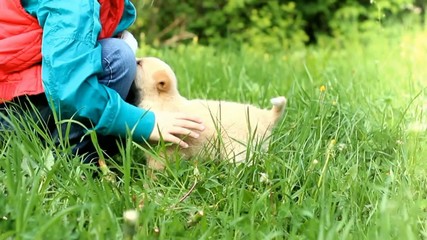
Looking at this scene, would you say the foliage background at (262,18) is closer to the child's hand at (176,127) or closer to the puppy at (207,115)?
the puppy at (207,115)

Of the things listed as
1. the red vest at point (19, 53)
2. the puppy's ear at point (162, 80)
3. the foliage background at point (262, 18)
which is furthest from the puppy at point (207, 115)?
the foliage background at point (262, 18)

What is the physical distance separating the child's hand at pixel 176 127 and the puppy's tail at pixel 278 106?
266 mm

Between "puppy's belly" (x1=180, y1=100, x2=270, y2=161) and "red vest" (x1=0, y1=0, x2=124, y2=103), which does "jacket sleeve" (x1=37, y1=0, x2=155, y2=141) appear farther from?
"puppy's belly" (x1=180, y1=100, x2=270, y2=161)

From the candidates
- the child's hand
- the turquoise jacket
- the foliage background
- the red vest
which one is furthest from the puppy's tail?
the foliage background

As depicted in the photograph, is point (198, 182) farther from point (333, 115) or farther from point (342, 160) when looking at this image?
point (333, 115)

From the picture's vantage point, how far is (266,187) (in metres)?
1.98

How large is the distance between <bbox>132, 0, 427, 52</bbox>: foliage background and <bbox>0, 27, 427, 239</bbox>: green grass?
466cm

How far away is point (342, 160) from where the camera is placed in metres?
2.19

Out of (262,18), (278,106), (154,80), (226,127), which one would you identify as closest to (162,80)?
(154,80)

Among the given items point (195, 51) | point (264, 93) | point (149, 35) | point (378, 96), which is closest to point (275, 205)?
point (264, 93)

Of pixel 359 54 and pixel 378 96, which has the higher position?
pixel 378 96

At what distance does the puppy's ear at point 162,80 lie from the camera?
2.23 metres

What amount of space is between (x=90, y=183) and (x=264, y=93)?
1.42 meters

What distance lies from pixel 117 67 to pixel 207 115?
12.3 inches
